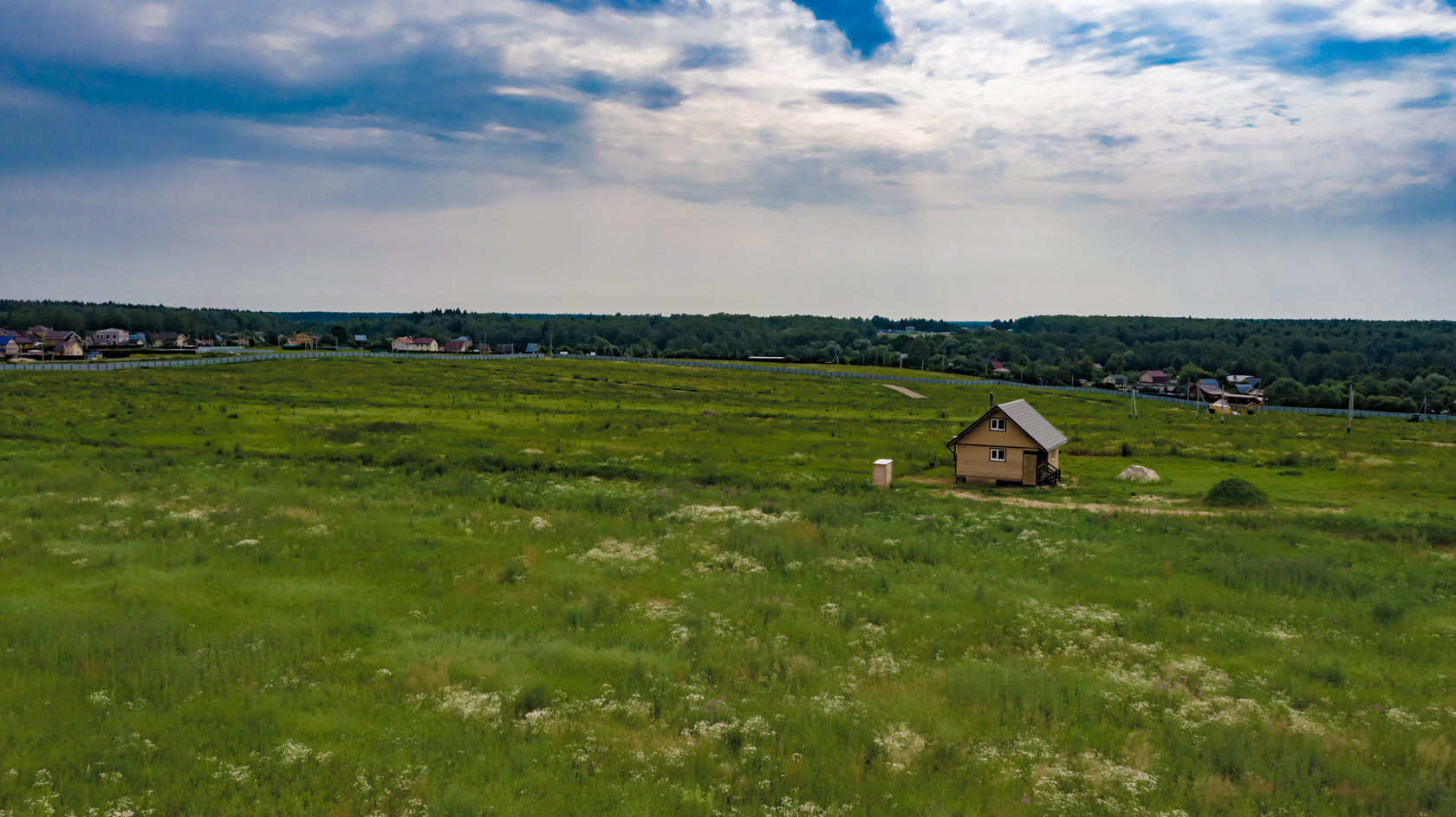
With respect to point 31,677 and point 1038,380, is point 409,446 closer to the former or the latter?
point 31,677

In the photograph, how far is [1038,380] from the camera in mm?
180875

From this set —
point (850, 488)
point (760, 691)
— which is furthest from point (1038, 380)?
point (760, 691)

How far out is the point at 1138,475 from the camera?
5044 cm

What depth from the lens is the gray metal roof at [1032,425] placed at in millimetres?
48156

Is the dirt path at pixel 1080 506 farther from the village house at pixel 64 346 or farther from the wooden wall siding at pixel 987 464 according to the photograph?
the village house at pixel 64 346

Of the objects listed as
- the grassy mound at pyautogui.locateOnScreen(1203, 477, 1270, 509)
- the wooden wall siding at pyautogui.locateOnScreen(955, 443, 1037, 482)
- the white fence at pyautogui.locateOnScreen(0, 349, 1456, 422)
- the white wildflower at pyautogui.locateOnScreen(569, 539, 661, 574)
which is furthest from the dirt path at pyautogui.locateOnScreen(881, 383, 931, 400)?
the white wildflower at pyautogui.locateOnScreen(569, 539, 661, 574)

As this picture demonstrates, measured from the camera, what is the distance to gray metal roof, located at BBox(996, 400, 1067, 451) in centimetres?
4816

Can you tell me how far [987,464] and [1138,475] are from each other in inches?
380

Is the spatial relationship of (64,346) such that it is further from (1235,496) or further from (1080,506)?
(1235,496)

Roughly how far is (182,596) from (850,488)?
31.6m

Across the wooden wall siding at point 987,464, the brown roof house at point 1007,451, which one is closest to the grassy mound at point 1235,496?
the brown roof house at point 1007,451

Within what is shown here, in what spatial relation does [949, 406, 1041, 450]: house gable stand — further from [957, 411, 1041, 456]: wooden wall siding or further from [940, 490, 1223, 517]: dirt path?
[940, 490, 1223, 517]: dirt path

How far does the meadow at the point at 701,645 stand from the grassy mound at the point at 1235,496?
176 centimetres

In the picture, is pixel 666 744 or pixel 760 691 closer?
pixel 666 744
